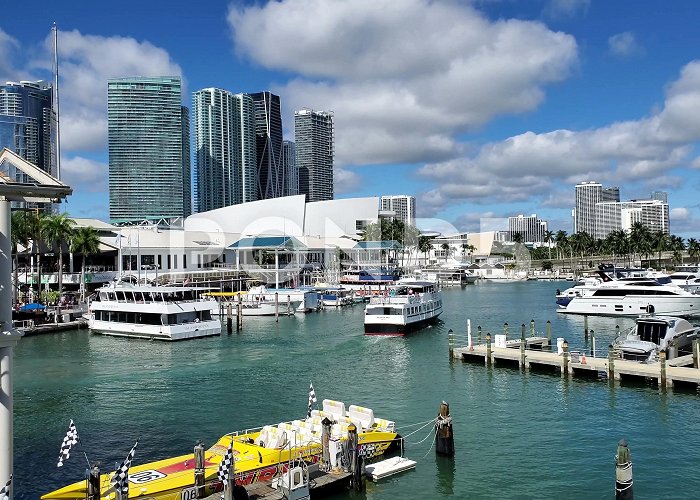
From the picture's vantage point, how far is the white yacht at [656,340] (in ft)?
110

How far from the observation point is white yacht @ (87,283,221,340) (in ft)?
168

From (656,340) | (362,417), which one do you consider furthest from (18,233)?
(656,340)

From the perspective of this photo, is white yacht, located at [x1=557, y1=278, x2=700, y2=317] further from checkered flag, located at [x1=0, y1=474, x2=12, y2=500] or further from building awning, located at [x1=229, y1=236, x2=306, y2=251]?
building awning, located at [x1=229, y1=236, x2=306, y2=251]

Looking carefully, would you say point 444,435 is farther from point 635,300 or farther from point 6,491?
point 635,300

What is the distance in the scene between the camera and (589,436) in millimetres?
24031

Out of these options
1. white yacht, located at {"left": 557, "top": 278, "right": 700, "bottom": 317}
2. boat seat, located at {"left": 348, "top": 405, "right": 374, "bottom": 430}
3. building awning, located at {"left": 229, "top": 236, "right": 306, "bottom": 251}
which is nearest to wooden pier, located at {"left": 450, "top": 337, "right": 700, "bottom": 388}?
boat seat, located at {"left": 348, "top": 405, "right": 374, "bottom": 430}

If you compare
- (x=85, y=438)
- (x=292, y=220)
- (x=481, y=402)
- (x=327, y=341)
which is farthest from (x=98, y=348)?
(x=292, y=220)

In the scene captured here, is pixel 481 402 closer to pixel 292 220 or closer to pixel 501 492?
pixel 501 492

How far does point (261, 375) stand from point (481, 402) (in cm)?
1359

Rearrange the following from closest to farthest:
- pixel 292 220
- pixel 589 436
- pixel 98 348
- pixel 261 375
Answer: pixel 589 436 < pixel 261 375 < pixel 98 348 < pixel 292 220

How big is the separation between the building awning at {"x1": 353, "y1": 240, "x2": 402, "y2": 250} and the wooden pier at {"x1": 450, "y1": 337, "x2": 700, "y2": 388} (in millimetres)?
107754

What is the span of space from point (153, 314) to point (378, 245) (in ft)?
329

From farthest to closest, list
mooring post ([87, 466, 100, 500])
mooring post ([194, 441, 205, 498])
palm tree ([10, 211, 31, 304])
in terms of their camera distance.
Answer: palm tree ([10, 211, 31, 304]) < mooring post ([194, 441, 205, 498]) < mooring post ([87, 466, 100, 500])

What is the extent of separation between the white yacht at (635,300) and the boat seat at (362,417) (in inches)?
1899
